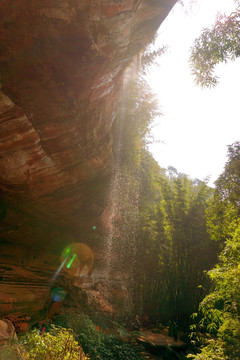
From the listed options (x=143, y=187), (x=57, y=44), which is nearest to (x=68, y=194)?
(x=57, y=44)

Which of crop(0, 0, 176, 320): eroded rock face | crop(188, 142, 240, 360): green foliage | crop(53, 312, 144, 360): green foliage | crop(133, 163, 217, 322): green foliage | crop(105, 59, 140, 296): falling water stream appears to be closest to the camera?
crop(188, 142, 240, 360): green foliage

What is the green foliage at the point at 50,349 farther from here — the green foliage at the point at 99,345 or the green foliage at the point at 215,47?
the green foliage at the point at 215,47

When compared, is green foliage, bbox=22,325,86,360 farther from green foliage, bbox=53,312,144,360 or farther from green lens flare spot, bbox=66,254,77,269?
green lens flare spot, bbox=66,254,77,269

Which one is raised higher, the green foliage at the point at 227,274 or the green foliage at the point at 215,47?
the green foliage at the point at 215,47

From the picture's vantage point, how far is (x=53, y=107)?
5.53m

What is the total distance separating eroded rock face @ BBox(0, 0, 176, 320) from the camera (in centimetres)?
449

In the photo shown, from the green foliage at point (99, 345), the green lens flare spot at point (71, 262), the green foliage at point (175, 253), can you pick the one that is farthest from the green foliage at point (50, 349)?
the green lens flare spot at point (71, 262)

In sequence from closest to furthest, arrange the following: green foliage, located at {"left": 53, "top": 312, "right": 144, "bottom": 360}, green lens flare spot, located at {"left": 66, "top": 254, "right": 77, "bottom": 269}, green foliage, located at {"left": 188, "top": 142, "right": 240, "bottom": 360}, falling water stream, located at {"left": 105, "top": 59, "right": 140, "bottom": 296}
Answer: green foliage, located at {"left": 188, "top": 142, "right": 240, "bottom": 360} → green foliage, located at {"left": 53, "top": 312, "right": 144, "bottom": 360} → falling water stream, located at {"left": 105, "top": 59, "right": 140, "bottom": 296} → green lens flare spot, located at {"left": 66, "top": 254, "right": 77, "bottom": 269}

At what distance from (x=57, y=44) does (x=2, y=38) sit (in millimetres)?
1040

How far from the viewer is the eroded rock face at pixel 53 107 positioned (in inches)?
177

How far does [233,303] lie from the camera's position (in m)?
2.83

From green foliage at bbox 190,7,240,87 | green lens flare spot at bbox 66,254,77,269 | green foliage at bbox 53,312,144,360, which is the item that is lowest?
Result: green foliage at bbox 53,312,144,360

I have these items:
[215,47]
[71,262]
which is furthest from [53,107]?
[71,262]

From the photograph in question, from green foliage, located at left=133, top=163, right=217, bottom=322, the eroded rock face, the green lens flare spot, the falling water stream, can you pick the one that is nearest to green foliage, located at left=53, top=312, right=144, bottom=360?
the eroded rock face
